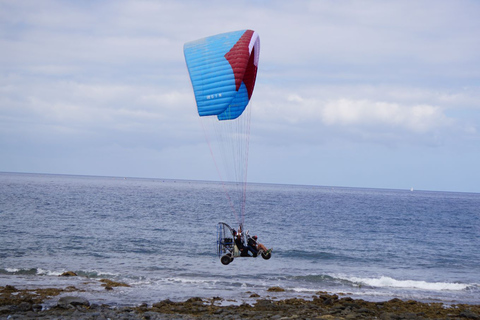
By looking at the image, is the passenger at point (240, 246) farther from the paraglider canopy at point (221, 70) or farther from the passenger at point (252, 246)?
the paraglider canopy at point (221, 70)

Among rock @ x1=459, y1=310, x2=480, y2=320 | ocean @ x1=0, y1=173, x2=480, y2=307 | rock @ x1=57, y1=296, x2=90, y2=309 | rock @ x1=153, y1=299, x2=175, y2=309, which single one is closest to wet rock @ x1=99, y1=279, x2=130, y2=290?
ocean @ x1=0, y1=173, x2=480, y2=307

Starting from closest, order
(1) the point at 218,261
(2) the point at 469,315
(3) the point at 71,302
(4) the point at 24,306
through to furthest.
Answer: (4) the point at 24,306, (2) the point at 469,315, (3) the point at 71,302, (1) the point at 218,261

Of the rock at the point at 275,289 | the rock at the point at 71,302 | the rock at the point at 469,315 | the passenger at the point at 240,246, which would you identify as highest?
the passenger at the point at 240,246

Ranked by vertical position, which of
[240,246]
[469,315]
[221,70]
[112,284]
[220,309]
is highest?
[221,70]

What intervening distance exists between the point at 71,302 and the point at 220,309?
18.5 feet

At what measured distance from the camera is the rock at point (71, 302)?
1692 centimetres

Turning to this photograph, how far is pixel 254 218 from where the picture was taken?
58.5 meters

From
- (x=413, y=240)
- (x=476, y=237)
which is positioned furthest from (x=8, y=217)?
(x=476, y=237)

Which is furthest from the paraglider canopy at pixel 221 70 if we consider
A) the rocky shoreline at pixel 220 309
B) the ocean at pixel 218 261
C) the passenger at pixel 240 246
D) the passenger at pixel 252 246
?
the ocean at pixel 218 261

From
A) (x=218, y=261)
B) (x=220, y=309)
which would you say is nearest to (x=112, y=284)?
(x=220, y=309)

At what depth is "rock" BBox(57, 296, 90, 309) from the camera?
55.5 ft

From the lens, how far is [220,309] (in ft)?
56.4

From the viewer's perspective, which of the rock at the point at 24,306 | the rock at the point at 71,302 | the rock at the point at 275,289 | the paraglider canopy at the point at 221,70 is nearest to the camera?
the rock at the point at 24,306

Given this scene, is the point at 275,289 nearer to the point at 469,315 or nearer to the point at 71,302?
the point at 469,315
